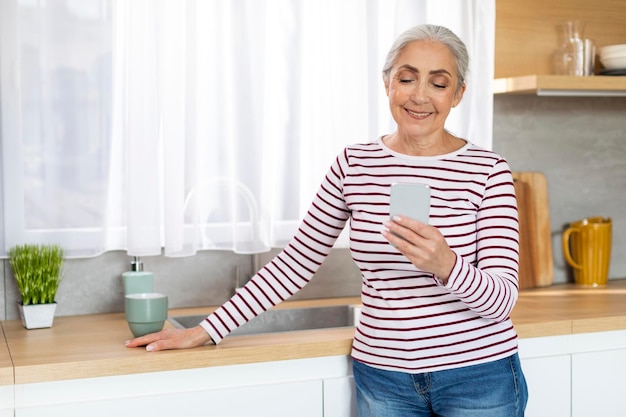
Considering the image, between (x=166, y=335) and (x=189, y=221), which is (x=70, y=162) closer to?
(x=189, y=221)

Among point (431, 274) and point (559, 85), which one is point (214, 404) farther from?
point (559, 85)

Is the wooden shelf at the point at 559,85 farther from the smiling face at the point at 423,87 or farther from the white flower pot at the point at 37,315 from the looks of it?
the white flower pot at the point at 37,315

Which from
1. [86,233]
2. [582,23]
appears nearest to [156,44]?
[86,233]

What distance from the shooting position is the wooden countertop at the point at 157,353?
174 centimetres

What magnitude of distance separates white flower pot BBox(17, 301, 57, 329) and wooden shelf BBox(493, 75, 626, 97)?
1.48 m

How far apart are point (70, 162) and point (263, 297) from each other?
27.6 inches

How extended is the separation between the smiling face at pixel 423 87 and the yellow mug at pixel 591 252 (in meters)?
1.24

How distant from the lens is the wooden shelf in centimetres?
255

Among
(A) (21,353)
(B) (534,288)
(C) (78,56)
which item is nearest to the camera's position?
(A) (21,353)

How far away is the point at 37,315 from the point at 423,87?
3.66ft

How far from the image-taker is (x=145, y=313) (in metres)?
1.96

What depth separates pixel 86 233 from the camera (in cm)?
228

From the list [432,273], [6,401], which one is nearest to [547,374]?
[432,273]

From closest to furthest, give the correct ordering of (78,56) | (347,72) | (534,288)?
(78,56) → (347,72) → (534,288)
